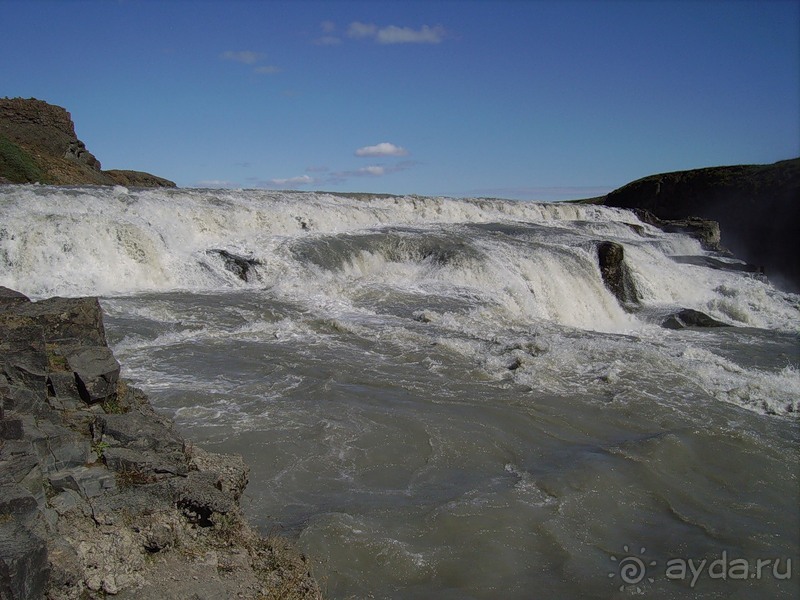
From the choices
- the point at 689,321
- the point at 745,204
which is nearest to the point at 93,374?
the point at 689,321

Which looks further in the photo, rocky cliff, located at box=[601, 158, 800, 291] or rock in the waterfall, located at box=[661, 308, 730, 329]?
rocky cliff, located at box=[601, 158, 800, 291]

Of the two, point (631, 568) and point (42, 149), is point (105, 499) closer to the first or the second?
point (631, 568)

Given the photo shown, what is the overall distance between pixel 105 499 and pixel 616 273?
51.8 feet

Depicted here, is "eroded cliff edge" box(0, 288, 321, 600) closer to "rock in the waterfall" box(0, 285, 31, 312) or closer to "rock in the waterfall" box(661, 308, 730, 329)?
"rock in the waterfall" box(0, 285, 31, 312)

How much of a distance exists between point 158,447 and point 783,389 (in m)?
8.66

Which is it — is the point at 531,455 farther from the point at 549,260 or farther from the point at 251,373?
the point at 549,260

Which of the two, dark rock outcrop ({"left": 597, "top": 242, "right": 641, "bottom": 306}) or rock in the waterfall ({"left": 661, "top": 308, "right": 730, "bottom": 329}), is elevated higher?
dark rock outcrop ({"left": 597, "top": 242, "right": 641, "bottom": 306})

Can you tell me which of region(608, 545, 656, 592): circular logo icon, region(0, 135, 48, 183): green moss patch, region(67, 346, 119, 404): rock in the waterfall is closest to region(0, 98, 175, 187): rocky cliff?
region(0, 135, 48, 183): green moss patch

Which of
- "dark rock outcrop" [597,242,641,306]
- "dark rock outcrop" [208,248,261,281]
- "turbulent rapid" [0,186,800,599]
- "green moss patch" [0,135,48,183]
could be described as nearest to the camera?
"turbulent rapid" [0,186,800,599]

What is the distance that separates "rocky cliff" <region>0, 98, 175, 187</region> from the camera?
2100cm

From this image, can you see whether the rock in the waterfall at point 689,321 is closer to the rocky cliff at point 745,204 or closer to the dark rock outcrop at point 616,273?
the dark rock outcrop at point 616,273

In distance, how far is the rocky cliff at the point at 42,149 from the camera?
21.0 metres

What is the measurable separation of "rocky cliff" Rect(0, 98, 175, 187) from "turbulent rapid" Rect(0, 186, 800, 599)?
726 cm

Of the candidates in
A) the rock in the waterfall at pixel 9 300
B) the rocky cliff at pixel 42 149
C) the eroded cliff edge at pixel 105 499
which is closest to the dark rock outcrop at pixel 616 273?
the eroded cliff edge at pixel 105 499
